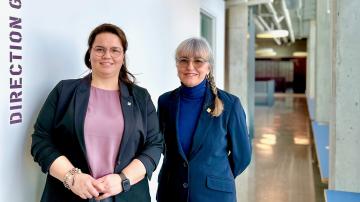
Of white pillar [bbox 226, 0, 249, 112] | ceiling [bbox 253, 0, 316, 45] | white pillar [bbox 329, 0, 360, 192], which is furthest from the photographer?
ceiling [bbox 253, 0, 316, 45]

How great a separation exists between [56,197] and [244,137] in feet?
3.46

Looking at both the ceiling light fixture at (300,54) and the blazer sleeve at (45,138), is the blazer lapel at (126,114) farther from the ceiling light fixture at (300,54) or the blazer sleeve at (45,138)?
the ceiling light fixture at (300,54)

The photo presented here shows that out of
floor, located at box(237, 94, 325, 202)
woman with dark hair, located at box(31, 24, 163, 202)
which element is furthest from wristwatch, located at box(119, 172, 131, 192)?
floor, located at box(237, 94, 325, 202)

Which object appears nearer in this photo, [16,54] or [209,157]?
[16,54]

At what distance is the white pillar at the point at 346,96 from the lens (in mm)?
3562

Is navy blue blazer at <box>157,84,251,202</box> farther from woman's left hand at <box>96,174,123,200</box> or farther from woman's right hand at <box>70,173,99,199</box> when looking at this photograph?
woman's right hand at <box>70,173,99,199</box>

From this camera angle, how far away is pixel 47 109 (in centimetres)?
182

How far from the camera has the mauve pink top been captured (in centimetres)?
184

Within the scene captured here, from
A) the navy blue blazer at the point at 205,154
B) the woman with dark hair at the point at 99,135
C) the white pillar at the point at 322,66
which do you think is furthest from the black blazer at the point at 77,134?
the white pillar at the point at 322,66

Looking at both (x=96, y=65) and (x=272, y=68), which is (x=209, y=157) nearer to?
(x=96, y=65)

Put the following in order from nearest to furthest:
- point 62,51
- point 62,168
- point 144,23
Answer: point 62,168 → point 62,51 → point 144,23

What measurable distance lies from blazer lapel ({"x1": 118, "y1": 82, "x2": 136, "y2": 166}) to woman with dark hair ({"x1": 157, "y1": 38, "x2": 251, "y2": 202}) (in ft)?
1.08

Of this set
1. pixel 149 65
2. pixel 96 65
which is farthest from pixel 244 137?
pixel 149 65

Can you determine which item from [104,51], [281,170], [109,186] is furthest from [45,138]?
[281,170]
